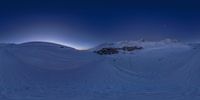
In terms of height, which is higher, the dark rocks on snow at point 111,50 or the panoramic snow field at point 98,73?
the dark rocks on snow at point 111,50

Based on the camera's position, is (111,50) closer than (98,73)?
No

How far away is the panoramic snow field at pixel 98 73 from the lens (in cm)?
1523

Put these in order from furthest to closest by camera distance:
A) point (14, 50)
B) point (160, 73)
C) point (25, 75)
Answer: point (14, 50), point (160, 73), point (25, 75)

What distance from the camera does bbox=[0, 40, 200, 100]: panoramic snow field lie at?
1523cm

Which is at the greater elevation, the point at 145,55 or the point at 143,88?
the point at 145,55

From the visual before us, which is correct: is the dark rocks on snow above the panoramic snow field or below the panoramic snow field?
above

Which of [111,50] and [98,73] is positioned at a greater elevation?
[111,50]

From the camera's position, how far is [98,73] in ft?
67.9

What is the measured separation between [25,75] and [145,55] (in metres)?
8.61

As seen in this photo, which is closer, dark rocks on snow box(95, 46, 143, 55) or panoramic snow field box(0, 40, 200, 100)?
panoramic snow field box(0, 40, 200, 100)

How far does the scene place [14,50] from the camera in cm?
2316

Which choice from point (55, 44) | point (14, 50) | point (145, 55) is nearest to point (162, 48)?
point (145, 55)

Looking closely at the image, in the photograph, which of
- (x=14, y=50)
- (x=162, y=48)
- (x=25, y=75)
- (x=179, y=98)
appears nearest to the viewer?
(x=179, y=98)

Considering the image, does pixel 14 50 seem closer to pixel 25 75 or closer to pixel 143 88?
pixel 25 75
